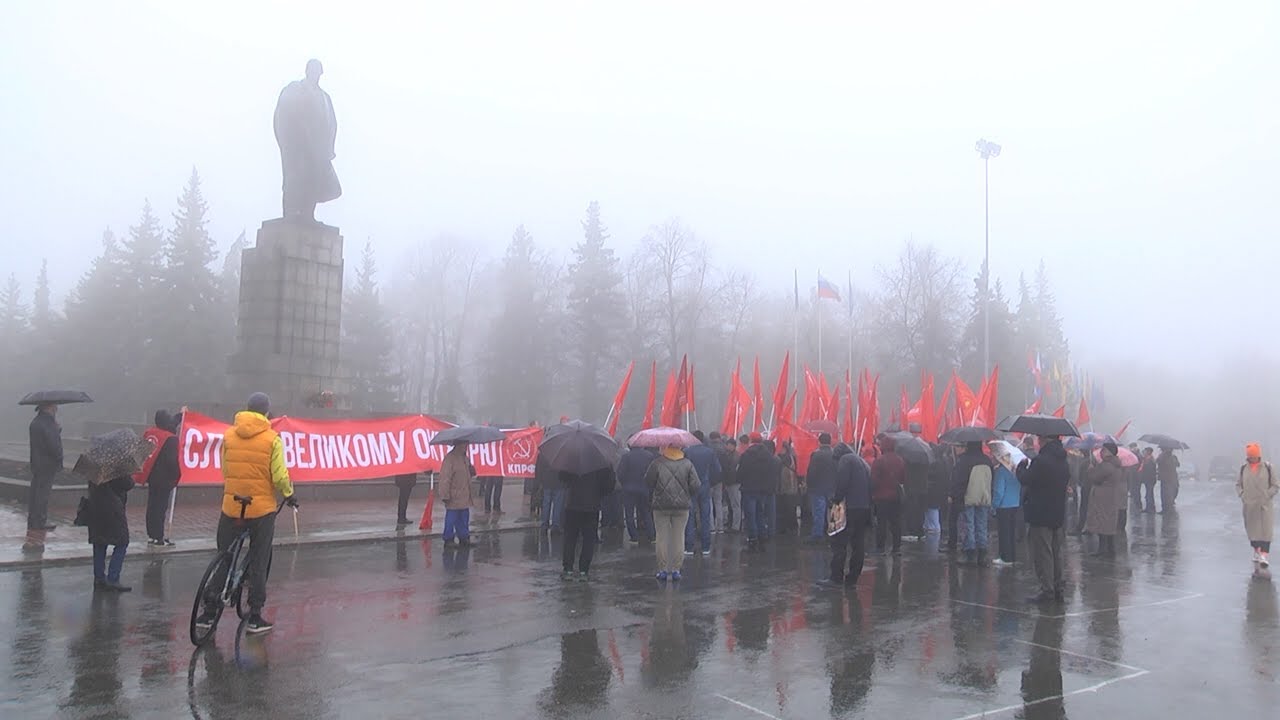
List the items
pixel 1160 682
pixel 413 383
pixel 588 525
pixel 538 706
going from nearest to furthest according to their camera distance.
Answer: pixel 538 706 < pixel 1160 682 < pixel 588 525 < pixel 413 383

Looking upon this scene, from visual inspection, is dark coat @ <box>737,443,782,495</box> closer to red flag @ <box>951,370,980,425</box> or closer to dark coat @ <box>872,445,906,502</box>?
dark coat @ <box>872,445,906,502</box>

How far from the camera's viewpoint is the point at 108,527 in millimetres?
8820

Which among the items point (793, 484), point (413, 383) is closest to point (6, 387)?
point (413, 383)

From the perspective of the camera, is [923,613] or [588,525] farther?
[588,525]

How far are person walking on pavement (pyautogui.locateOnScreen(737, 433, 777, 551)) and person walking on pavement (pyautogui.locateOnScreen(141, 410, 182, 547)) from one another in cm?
782

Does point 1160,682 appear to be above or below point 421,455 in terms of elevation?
below

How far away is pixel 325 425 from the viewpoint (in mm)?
15031

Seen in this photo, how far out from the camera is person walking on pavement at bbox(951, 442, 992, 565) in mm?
12422

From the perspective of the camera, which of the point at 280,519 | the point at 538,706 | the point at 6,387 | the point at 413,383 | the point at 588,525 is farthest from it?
the point at 413,383

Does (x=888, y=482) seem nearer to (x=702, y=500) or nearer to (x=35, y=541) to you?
(x=702, y=500)

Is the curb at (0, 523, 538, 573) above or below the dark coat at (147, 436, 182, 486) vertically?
below

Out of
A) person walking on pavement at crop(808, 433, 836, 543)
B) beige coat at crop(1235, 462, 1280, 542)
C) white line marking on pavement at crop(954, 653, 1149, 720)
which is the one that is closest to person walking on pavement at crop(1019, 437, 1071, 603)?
white line marking on pavement at crop(954, 653, 1149, 720)

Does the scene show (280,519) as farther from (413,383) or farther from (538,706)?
(413,383)

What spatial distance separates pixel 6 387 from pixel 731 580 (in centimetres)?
5229
